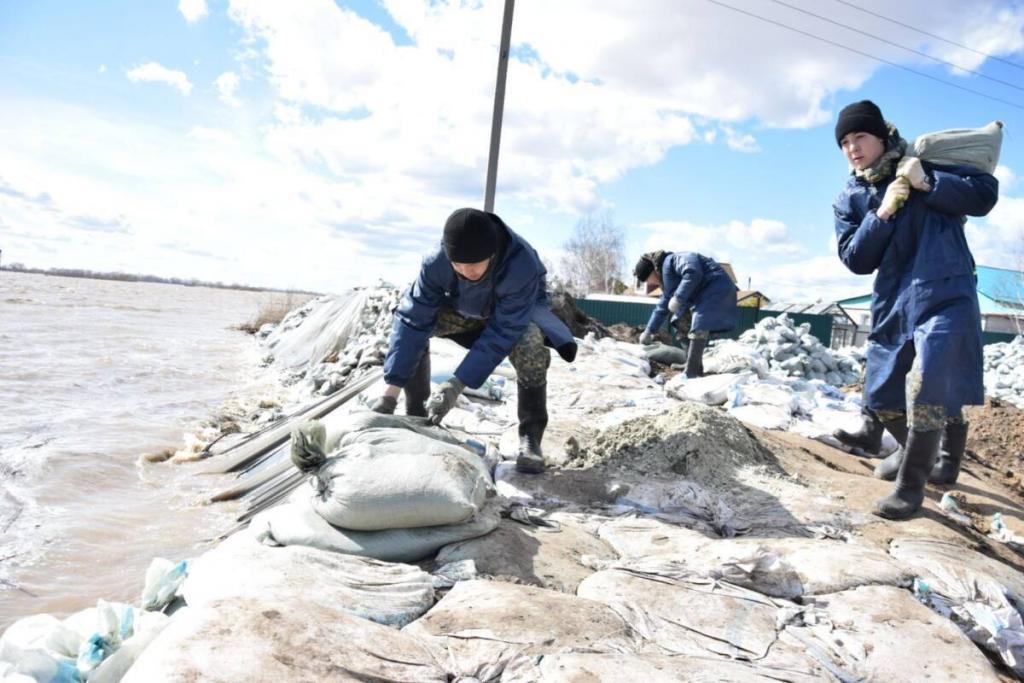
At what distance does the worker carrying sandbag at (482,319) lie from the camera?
8.04ft

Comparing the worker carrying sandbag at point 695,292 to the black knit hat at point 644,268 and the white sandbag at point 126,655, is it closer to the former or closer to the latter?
the black knit hat at point 644,268

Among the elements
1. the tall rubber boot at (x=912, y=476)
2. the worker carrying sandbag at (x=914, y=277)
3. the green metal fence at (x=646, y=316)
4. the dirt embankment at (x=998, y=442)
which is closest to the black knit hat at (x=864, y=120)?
the worker carrying sandbag at (x=914, y=277)

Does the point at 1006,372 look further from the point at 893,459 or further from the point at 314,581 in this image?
the point at 314,581

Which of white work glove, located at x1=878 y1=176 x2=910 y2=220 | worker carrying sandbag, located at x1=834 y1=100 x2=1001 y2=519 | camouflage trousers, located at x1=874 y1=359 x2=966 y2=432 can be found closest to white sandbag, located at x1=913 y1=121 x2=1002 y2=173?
worker carrying sandbag, located at x1=834 y1=100 x2=1001 y2=519

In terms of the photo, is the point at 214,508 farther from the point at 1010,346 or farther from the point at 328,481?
the point at 1010,346

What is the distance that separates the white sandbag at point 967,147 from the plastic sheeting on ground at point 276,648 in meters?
2.39

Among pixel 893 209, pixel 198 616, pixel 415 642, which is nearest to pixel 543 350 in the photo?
pixel 893 209

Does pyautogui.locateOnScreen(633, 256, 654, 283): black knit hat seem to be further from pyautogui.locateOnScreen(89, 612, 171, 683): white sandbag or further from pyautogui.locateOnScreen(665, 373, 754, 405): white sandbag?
pyautogui.locateOnScreen(89, 612, 171, 683): white sandbag

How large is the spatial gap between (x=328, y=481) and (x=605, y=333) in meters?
9.06

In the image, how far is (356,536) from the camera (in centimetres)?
185

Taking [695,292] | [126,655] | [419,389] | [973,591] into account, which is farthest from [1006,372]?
[126,655]

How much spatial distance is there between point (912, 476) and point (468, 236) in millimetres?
1764

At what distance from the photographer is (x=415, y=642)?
137cm

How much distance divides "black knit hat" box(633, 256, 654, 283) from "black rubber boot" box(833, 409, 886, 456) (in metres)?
2.86
